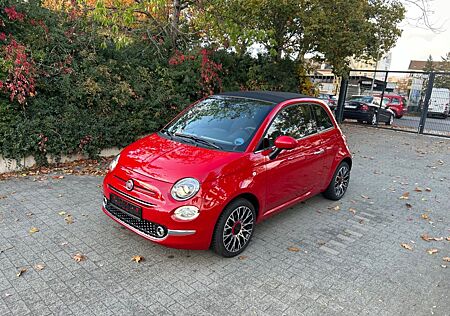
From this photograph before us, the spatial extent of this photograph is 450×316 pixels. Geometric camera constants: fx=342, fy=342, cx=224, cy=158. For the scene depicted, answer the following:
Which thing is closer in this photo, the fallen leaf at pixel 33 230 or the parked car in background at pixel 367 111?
the fallen leaf at pixel 33 230

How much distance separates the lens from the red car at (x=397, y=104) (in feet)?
55.4

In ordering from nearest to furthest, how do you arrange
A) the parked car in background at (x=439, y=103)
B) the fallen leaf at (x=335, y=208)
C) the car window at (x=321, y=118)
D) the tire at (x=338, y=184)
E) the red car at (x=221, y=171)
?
the red car at (x=221, y=171) < the car window at (x=321, y=118) < the fallen leaf at (x=335, y=208) < the tire at (x=338, y=184) < the parked car in background at (x=439, y=103)

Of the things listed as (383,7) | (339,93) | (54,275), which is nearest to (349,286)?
(54,275)

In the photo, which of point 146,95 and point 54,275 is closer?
point 54,275

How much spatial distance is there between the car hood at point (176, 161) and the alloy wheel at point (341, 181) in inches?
97.0

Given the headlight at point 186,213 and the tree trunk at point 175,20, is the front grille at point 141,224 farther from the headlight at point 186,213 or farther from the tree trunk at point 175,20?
the tree trunk at point 175,20

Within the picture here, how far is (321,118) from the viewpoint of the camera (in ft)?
16.4

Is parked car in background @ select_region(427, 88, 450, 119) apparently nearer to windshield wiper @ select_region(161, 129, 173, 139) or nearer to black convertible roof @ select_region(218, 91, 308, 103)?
black convertible roof @ select_region(218, 91, 308, 103)

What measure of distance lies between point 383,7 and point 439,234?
1078 centimetres

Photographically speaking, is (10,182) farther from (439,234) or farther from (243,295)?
(439,234)

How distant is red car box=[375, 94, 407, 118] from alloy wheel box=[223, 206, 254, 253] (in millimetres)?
15342

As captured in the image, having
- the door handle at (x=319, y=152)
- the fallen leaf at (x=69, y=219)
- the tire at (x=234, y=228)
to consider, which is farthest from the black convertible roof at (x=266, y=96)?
the fallen leaf at (x=69, y=219)

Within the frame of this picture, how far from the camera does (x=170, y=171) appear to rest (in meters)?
3.34

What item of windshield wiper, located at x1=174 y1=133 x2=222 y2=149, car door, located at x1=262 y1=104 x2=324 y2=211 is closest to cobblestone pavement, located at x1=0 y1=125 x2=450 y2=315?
car door, located at x1=262 y1=104 x2=324 y2=211
